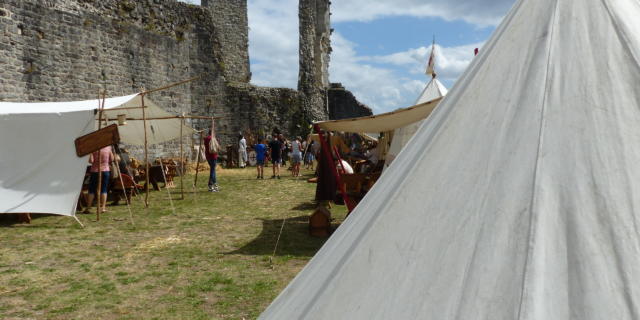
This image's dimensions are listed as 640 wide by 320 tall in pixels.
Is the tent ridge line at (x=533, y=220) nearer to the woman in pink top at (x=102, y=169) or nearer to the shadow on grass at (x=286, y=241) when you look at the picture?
the shadow on grass at (x=286, y=241)

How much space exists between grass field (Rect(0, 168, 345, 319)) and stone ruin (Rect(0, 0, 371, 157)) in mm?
4913

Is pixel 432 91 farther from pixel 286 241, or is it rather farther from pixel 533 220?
pixel 533 220

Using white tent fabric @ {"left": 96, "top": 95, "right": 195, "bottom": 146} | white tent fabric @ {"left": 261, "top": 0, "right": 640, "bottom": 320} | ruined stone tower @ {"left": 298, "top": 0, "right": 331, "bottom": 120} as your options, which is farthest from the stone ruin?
white tent fabric @ {"left": 261, "top": 0, "right": 640, "bottom": 320}

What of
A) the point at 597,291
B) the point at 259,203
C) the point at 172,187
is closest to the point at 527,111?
the point at 597,291

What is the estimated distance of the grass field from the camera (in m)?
3.48

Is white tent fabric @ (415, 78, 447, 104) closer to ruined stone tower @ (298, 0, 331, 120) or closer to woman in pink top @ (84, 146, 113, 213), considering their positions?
woman in pink top @ (84, 146, 113, 213)

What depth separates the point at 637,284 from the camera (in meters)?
1.20

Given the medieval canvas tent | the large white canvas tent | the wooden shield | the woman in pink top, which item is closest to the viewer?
the large white canvas tent

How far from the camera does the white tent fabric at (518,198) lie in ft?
4.17

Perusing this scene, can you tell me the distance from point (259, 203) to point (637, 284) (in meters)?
7.41

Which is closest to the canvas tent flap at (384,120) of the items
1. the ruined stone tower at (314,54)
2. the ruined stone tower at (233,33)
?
the ruined stone tower at (314,54)

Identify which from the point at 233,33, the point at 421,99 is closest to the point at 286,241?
the point at 421,99

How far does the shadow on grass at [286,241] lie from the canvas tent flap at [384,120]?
4.37ft

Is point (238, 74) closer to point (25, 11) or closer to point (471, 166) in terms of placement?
point (25, 11)
